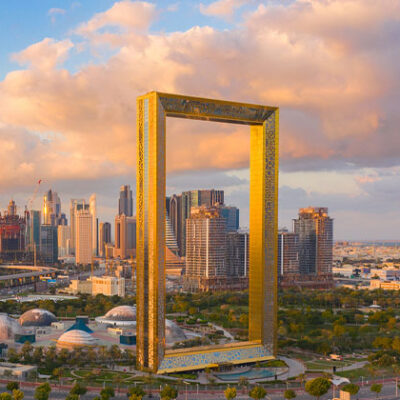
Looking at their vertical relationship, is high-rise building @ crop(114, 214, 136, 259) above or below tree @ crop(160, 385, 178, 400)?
above

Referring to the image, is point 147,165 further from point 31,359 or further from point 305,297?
point 305,297

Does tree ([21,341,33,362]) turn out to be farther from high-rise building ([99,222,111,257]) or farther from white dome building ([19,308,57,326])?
high-rise building ([99,222,111,257])

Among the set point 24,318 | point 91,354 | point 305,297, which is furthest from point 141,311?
point 305,297

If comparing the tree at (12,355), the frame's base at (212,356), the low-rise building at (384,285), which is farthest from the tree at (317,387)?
the low-rise building at (384,285)

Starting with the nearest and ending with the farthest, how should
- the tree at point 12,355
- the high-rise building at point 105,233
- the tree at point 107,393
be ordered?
the tree at point 107,393
the tree at point 12,355
the high-rise building at point 105,233

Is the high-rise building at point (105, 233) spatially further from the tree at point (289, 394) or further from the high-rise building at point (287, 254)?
the tree at point (289, 394)

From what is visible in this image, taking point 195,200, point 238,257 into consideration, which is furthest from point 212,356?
point 195,200

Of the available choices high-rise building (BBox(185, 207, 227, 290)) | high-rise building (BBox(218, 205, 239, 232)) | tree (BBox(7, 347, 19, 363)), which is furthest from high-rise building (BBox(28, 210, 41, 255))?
tree (BBox(7, 347, 19, 363))
